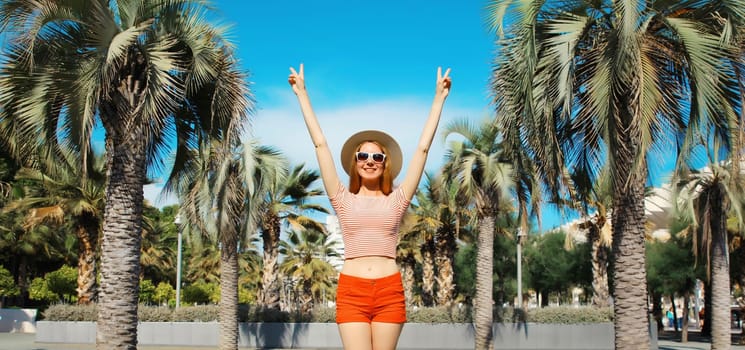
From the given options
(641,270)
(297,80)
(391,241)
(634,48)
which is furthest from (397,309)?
(641,270)

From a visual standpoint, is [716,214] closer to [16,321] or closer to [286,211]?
[286,211]

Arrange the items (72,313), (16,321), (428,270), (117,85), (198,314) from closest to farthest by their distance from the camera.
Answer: (117,85) < (72,313) < (198,314) < (428,270) < (16,321)

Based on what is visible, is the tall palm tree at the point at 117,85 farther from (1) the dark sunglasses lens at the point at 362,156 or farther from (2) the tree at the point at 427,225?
(2) the tree at the point at 427,225

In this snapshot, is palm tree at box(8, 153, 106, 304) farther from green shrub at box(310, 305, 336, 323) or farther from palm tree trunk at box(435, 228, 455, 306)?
palm tree trunk at box(435, 228, 455, 306)

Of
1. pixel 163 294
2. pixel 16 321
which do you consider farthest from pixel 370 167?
pixel 163 294

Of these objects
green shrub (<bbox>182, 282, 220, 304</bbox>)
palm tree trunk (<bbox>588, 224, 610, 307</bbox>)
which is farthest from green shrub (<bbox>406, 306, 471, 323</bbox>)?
green shrub (<bbox>182, 282, 220, 304</bbox>)

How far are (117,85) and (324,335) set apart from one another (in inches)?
640

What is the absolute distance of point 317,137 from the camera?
13.2 feet

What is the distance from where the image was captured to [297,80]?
416cm

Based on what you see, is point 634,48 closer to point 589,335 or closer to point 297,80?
point 297,80

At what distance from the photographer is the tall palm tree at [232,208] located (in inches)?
703

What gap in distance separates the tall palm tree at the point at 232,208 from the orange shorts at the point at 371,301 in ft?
44.9

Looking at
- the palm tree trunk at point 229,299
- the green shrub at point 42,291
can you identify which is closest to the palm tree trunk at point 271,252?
the palm tree trunk at point 229,299

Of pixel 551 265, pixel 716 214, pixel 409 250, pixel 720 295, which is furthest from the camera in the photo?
pixel 551 265
